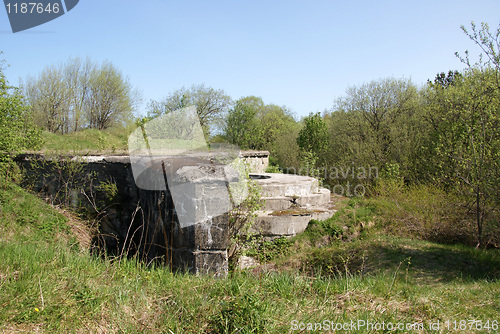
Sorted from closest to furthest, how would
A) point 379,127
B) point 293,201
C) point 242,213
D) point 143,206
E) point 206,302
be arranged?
point 206,302 < point 143,206 < point 242,213 < point 293,201 < point 379,127

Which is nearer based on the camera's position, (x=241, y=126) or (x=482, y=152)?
(x=482, y=152)

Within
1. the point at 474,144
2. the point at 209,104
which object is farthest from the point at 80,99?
the point at 474,144

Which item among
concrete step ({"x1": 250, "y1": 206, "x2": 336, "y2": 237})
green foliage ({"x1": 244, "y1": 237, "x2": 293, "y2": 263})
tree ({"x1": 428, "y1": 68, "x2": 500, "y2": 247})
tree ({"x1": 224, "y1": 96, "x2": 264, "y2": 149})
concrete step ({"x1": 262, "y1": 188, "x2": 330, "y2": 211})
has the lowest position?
green foliage ({"x1": 244, "y1": 237, "x2": 293, "y2": 263})

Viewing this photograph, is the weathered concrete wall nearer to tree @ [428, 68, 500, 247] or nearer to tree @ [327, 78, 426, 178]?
tree @ [428, 68, 500, 247]

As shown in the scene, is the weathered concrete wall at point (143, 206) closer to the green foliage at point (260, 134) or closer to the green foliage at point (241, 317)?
the green foliage at point (241, 317)

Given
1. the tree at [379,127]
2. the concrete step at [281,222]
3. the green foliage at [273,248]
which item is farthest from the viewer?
the tree at [379,127]

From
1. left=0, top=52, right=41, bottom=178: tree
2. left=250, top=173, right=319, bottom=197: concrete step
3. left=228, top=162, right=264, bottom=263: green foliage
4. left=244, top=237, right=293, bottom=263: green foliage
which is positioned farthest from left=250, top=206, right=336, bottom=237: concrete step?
left=0, top=52, right=41, bottom=178: tree

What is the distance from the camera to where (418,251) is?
635 centimetres

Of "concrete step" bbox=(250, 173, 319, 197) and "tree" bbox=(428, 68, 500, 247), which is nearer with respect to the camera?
"tree" bbox=(428, 68, 500, 247)

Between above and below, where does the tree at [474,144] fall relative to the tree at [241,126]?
below

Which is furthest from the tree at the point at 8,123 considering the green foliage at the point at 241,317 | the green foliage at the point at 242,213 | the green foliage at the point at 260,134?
the green foliage at the point at 260,134

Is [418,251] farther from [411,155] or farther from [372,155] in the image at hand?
[372,155]

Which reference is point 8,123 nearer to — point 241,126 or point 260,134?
point 241,126

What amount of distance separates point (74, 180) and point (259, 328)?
5586mm
